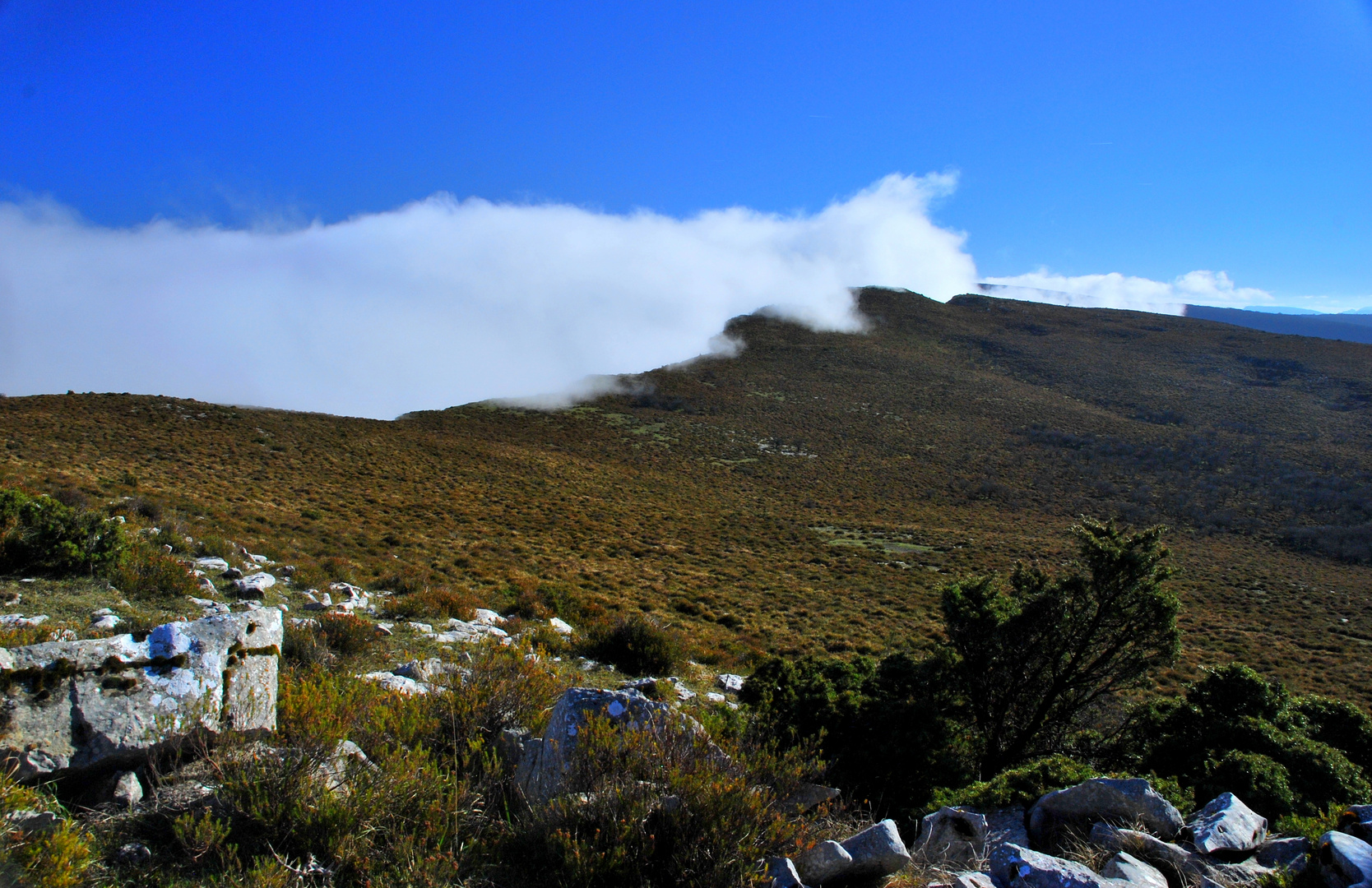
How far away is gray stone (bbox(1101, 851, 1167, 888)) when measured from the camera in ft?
10.5

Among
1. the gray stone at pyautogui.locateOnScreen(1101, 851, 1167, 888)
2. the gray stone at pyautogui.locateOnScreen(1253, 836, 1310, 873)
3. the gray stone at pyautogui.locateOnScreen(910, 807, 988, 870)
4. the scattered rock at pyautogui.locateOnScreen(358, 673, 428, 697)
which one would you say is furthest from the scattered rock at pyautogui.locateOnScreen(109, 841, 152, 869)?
the gray stone at pyautogui.locateOnScreen(1253, 836, 1310, 873)

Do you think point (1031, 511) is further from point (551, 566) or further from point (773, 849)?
point (773, 849)

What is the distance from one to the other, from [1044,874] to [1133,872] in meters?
0.53

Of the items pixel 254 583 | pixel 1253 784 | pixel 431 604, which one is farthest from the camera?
pixel 431 604

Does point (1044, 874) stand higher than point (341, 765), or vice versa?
point (341, 765)

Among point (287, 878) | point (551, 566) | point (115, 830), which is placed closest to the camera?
point (287, 878)

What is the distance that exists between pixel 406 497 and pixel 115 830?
24.7 metres

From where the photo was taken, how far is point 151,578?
288 inches

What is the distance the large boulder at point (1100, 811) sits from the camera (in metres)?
3.89

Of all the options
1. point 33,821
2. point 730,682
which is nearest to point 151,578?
point 33,821

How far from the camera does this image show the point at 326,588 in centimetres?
952

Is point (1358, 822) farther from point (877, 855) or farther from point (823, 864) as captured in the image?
point (823, 864)

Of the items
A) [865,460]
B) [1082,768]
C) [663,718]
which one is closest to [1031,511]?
[865,460]

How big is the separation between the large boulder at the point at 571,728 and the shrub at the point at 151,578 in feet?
19.7
